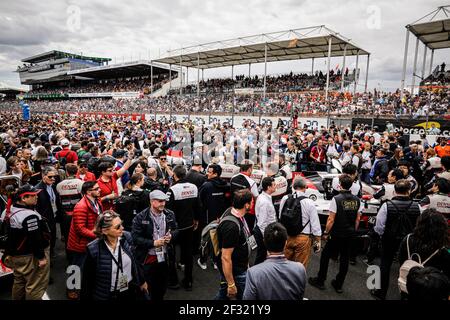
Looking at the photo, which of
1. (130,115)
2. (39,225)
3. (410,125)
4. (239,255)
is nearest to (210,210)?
(239,255)

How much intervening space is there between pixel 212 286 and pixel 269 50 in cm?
2427

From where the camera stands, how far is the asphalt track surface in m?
3.85

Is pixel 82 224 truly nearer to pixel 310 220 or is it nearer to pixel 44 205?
pixel 44 205

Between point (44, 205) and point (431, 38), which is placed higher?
point (431, 38)

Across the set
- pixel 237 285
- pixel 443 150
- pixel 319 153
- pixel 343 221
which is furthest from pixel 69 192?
pixel 443 150

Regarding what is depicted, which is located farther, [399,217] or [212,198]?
[212,198]

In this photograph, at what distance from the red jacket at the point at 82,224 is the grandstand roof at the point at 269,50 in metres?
19.6

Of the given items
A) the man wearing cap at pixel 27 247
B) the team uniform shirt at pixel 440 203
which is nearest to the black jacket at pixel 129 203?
the man wearing cap at pixel 27 247

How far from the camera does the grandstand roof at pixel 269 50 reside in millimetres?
19812

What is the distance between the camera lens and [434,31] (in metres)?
19.1

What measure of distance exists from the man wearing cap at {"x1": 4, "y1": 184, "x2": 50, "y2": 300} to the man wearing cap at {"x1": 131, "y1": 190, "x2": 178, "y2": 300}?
43.5 inches

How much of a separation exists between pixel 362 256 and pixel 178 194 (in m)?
3.81

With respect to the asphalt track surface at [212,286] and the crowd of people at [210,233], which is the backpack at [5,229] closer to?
the crowd of people at [210,233]
